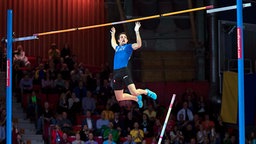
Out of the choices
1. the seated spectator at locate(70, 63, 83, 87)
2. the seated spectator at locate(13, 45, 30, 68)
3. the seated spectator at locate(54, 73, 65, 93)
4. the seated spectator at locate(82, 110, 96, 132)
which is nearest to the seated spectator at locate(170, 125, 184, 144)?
the seated spectator at locate(82, 110, 96, 132)

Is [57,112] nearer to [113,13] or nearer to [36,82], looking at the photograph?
[36,82]

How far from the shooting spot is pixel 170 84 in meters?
25.0

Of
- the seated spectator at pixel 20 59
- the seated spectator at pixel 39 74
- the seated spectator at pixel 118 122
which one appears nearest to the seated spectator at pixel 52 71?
the seated spectator at pixel 39 74

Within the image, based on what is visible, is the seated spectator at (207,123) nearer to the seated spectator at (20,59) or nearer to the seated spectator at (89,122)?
the seated spectator at (89,122)

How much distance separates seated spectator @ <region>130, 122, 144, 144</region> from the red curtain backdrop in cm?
849

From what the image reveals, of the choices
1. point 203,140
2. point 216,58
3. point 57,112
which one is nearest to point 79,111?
point 57,112

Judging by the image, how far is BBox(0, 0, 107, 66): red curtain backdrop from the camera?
27.5 meters

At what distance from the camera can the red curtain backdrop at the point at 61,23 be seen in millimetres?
27547

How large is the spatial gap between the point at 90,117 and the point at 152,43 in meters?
6.04

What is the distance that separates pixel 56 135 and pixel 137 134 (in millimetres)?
2679

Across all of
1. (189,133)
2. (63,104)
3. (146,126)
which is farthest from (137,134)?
(63,104)

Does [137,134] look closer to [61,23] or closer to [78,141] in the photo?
[78,141]

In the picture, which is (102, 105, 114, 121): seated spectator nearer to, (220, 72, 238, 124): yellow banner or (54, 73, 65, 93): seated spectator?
(54, 73, 65, 93): seated spectator

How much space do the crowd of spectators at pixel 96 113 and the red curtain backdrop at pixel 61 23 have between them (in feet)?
13.8
